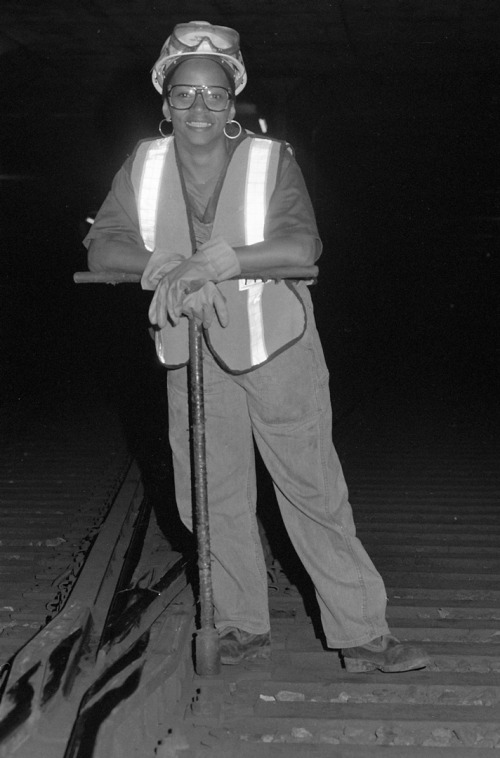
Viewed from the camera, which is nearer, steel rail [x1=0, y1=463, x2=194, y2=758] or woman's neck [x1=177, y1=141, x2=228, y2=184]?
steel rail [x1=0, y1=463, x2=194, y2=758]

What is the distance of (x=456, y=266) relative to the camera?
90.0ft

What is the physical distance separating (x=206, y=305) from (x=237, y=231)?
0.83 feet

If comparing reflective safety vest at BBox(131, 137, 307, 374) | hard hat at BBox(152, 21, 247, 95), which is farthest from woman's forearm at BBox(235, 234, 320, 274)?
hard hat at BBox(152, 21, 247, 95)

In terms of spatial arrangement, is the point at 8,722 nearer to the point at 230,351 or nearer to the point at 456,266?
the point at 230,351

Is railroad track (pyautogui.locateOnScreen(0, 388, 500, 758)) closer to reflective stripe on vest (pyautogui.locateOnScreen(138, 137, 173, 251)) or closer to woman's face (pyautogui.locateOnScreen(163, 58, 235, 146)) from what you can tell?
reflective stripe on vest (pyautogui.locateOnScreen(138, 137, 173, 251))

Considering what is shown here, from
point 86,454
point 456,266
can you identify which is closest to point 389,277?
point 456,266

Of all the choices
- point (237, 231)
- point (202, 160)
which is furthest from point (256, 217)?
point (202, 160)

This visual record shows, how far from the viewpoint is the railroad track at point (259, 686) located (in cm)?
271

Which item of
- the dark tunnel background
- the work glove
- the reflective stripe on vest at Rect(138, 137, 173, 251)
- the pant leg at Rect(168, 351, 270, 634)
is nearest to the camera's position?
the work glove

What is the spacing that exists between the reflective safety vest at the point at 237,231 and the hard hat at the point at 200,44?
9.8 inches

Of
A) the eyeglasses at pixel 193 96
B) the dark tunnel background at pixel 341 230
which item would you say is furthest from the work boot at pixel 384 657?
the dark tunnel background at pixel 341 230

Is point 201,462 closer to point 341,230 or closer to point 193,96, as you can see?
point 193,96

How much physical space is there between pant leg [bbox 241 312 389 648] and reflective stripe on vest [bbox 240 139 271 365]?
0.08 metres

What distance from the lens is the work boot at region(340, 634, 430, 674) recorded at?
10.2 ft
